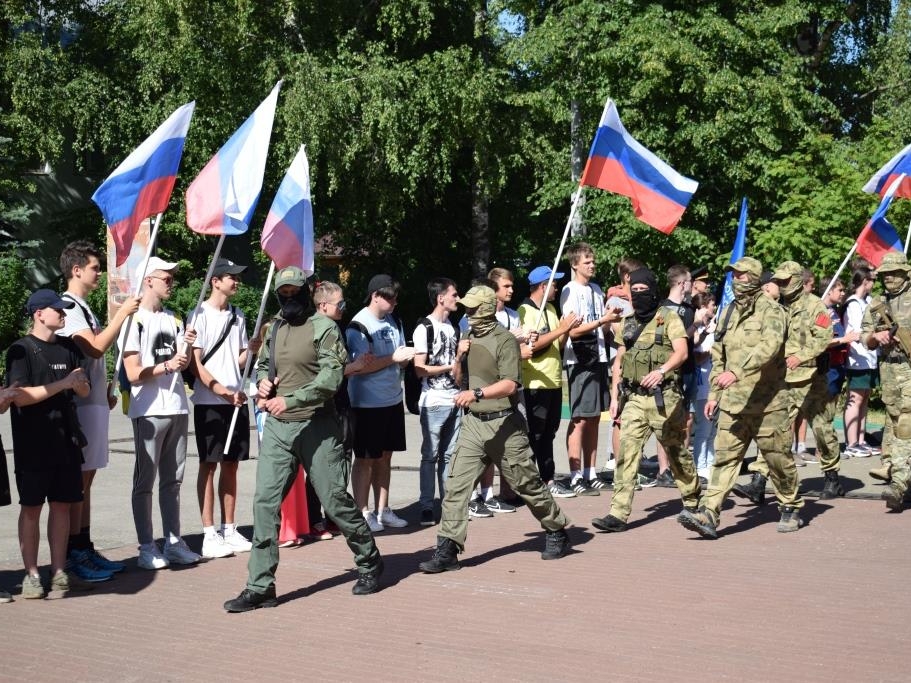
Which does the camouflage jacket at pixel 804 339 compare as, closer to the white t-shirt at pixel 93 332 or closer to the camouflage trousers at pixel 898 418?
the camouflage trousers at pixel 898 418

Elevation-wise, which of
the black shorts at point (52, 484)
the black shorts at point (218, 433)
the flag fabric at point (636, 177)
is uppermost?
the flag fabric at point (636, 177)

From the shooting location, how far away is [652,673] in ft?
19.3

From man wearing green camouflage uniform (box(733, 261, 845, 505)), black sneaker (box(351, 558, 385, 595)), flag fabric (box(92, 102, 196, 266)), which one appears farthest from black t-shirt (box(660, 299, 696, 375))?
flag fabric (box(92, 102, 196, 266))

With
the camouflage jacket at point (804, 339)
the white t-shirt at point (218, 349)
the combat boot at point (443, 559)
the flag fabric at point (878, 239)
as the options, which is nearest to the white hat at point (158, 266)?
the white t-shirt at point (218, 349)

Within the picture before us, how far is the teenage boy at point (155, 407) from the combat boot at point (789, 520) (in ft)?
14.6

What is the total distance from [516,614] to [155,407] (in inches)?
115

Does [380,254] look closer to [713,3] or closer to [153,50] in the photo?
[153,50]

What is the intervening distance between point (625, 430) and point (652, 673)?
147 inches

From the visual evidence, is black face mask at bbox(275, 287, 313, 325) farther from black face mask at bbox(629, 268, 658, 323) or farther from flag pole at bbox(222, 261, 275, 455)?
black face mask at bbox(629, 268, 658, 323)

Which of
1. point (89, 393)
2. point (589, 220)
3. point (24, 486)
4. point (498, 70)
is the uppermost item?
point (498, 70)

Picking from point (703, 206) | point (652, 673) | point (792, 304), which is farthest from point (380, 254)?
point (652, 673)

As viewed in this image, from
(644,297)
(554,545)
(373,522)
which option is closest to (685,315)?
(644,297)

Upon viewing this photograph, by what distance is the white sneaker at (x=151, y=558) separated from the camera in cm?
832

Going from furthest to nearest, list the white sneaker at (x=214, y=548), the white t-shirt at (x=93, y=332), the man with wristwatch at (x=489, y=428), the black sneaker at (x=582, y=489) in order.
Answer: the black sneaker at (x=582, y=489) < the white sneaker at (x=214, y=548) < the man with wristwatch at (x=489, y=428) < the white t-shirt at (x=93, y=332)
